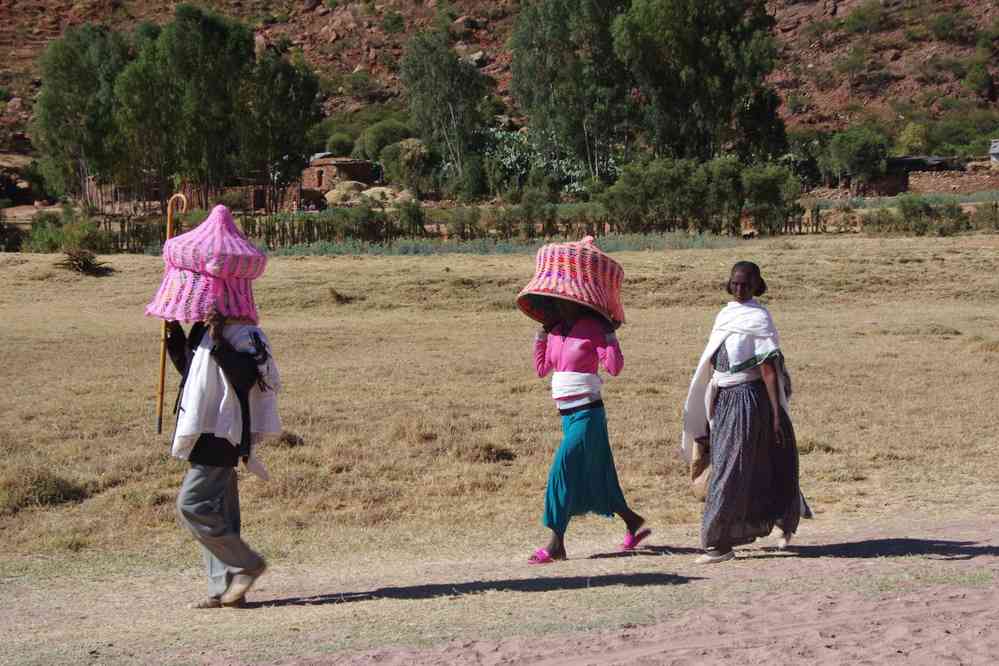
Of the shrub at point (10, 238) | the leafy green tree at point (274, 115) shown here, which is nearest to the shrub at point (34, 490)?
the shrub at point (10, 238)

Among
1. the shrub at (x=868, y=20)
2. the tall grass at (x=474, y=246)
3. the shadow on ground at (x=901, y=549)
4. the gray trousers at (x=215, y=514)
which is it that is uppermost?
the shrub at (x=868, y=20)

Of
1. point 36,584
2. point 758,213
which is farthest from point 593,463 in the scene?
point 758,213

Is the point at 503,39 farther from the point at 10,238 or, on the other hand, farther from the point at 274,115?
the point at 10,238

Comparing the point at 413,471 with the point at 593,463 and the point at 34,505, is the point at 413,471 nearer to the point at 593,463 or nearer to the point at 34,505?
the point at 34,505

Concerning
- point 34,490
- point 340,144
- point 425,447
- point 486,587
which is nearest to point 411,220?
point 425,447

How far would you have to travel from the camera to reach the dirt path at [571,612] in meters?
4.53

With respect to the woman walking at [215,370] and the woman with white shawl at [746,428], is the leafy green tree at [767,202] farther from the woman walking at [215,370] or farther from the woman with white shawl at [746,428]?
the woman walking at [215,370]

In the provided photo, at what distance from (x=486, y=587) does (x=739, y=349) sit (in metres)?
1.69

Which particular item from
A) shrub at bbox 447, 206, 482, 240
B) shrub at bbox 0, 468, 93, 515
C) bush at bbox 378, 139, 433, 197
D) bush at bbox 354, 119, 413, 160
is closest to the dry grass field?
shrub at bbox 0, 468, 93, 515

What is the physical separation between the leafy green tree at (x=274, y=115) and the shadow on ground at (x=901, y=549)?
42.5 metres

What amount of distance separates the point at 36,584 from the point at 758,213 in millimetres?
29826

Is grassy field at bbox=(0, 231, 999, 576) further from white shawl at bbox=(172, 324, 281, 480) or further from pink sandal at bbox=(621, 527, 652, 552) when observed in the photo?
white shawl at bbox=(172, 324, 281, 480)

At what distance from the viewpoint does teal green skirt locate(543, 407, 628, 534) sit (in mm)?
6434

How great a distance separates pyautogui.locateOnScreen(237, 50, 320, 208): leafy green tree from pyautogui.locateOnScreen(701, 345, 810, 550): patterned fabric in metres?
42.6
